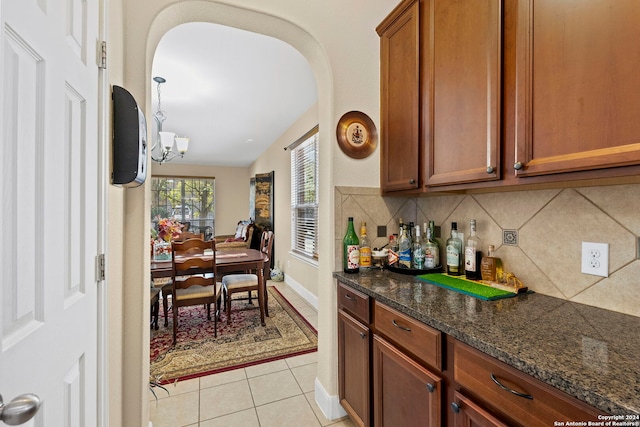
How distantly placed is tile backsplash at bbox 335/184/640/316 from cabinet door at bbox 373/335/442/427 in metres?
0.63

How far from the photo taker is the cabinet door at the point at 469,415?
807 millimetres

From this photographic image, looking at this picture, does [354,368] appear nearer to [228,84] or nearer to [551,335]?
[551,335]

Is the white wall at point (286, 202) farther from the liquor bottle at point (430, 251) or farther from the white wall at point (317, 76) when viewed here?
the liquor bottle at point (430, 251)

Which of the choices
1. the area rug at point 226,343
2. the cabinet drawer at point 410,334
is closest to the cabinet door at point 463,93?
the cabinet drawer at point 410,334

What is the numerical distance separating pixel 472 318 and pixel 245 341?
236 cm

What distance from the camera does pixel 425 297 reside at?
4.03 feet

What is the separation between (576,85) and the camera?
904 mm

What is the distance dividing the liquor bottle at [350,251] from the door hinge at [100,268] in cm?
118

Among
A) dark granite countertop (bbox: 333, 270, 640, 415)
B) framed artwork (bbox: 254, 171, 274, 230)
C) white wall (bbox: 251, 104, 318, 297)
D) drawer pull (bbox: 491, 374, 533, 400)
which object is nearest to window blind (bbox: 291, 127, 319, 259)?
white wall (bbox: 251, 104, 318, 297)

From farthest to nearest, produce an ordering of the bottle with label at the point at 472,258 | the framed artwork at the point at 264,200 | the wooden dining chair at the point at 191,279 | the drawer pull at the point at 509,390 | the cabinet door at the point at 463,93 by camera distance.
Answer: the framed artwork at the point at 264,200 < the wooden dining chair at the point at 191,279 < the bottle with label at the point at 472,258 < the cabinet door at the point at 463,93 < the drawer pull at the point at 509,390

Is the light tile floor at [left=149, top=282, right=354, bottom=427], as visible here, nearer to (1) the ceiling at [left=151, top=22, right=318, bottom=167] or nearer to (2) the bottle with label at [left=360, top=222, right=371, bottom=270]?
(2) the bottle with label at [left=360, top=222, right=371, bottom=270]

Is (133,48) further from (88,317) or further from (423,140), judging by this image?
(423,140)

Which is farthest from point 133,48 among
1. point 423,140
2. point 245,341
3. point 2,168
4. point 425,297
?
point 245,341

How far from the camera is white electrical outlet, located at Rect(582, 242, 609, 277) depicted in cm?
105
